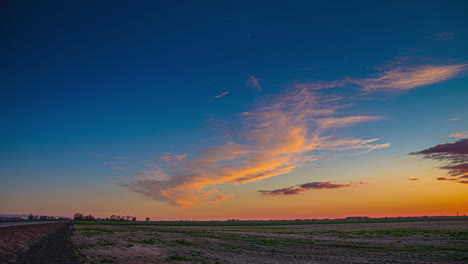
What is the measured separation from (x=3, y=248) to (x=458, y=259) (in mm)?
40580

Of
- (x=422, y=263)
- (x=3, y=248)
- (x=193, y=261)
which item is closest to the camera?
(x=422, y=263)

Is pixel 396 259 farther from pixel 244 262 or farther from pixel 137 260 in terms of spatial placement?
pixel 137 260

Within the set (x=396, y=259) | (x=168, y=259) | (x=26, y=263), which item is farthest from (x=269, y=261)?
(x=26, y=263)

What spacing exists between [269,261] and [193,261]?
6.32 meters

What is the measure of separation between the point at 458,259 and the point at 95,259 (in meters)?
28.7

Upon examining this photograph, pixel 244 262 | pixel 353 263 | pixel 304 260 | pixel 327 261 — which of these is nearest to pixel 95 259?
pixel 244 262

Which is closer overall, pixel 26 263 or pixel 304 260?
pixel 26 263

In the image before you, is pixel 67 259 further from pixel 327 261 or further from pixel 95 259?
pixel 327 261

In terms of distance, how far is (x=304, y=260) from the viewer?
23.4 meters

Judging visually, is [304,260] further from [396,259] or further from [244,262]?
[396,259]

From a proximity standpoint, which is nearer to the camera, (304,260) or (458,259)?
(458,259)

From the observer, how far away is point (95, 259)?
2172cm

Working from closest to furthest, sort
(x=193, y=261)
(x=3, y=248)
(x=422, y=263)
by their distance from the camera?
(x=422, y=263), (x=193, y=261), (x=3, y=248)

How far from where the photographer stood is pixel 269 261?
75.8 ft
